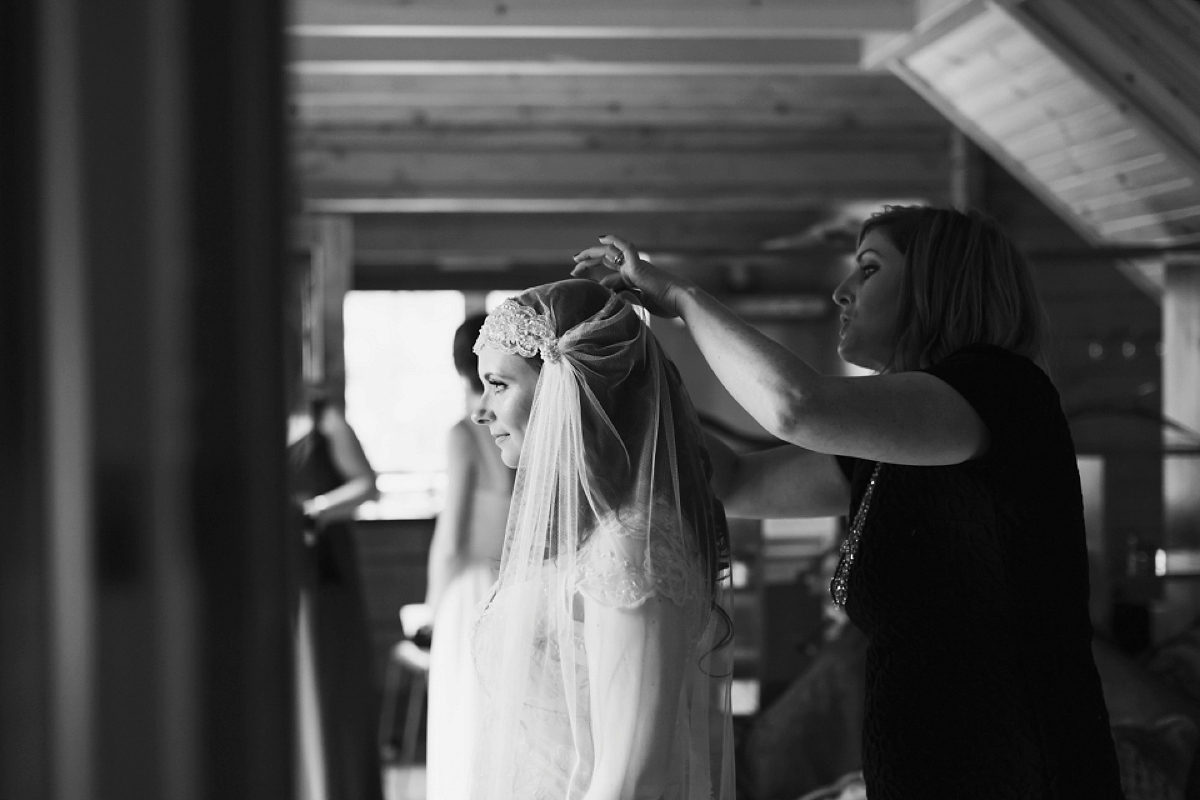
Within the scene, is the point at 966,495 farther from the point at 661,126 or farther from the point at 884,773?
the point at 661,126

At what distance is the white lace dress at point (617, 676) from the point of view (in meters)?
1.56

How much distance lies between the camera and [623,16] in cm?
446

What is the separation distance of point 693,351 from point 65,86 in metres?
7.89

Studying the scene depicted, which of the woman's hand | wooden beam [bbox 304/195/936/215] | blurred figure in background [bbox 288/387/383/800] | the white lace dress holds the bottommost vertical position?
blurred figure in background [bbox 288/387/383/800]

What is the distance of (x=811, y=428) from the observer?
1.59 metres

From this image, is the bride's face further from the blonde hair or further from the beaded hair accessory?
the blonde hair

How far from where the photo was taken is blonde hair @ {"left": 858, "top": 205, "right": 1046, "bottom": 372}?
1.84 meters

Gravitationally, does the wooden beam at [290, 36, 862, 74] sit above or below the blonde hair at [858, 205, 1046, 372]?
above

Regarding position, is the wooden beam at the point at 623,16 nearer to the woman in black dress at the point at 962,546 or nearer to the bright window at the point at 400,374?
the woman in black dress at the point at 962,546

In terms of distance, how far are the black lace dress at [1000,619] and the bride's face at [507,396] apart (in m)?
0.55

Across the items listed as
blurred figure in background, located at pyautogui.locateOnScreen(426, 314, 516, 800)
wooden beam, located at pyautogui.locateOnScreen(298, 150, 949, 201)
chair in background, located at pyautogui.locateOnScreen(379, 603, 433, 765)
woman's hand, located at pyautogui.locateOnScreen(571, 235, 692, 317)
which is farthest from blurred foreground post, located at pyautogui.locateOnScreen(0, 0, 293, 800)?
wooden beam, located at pyautogui.locateOnScreen(298, 150, 949, 201)

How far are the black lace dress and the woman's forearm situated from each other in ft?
0.81

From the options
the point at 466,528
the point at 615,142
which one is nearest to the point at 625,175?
the point at 615,142

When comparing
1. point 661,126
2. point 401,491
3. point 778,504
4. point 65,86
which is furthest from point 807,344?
point 65,86
